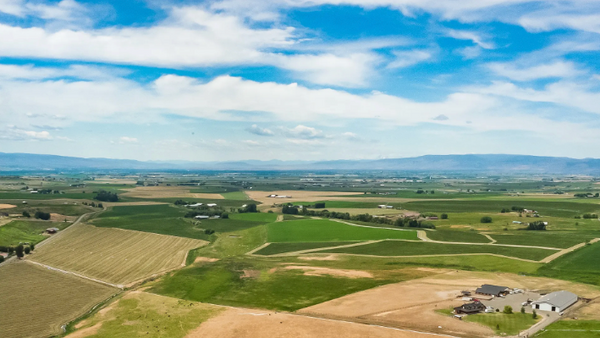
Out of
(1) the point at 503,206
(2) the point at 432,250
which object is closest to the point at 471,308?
(2) the point at 432,250

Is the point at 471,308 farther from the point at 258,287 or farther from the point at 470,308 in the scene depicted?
the point at 258,287

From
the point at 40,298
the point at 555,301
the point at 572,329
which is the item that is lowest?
the point at 40,298

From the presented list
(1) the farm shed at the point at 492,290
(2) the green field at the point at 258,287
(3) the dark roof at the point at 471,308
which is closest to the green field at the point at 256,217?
(2) the green field at the point at 258,287

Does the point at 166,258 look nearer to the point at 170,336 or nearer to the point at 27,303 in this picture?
the point at 27,303

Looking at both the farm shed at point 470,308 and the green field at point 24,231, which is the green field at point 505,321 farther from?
the green field at point 24,231

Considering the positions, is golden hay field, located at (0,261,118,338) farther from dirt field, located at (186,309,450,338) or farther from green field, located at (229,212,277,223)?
green field, located at (229,212,277,223)

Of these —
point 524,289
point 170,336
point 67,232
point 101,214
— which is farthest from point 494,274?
point 101,214

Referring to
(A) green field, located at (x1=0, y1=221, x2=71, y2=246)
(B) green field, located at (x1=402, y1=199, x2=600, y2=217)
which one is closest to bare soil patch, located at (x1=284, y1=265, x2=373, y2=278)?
(A) green field, located at (x1=0, y1=221, x2=71, y2=246)

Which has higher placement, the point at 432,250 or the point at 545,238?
the point at 545,238
